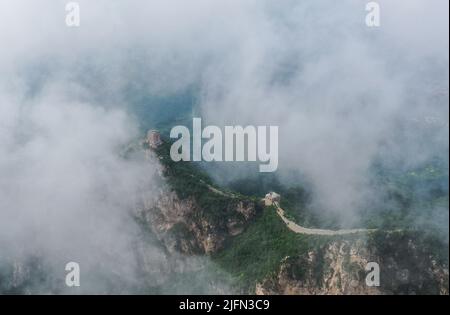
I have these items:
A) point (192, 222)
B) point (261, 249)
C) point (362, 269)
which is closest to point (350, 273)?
point (362, 269)

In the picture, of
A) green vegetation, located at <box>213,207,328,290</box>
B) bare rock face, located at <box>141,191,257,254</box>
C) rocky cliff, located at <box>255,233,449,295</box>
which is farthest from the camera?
bare rock face, located at <box>141,191,257,254</box>

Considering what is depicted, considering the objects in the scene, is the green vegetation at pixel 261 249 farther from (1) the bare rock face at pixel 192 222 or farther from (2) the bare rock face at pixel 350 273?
(1) the bare rock face at pixel 192 222

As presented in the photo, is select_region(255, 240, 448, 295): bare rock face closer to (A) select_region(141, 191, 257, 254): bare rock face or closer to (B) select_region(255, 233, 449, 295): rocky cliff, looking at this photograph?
(B) select_region(255, 233, 449, 295): rocky cliff

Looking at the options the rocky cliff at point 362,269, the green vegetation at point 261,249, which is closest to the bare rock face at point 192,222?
the green vegetation at point 261,249

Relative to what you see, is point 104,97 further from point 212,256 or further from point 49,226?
point 212,256

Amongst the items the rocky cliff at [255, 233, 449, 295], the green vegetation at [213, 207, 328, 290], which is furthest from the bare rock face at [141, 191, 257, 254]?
the rocky cliff at [255, 233, 449, 295]
